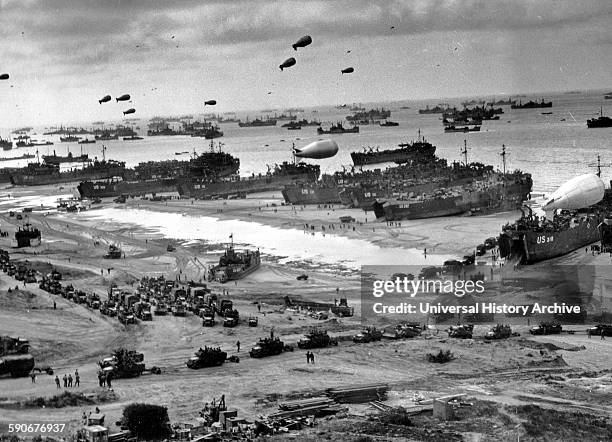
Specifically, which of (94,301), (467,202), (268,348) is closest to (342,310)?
(268,348)

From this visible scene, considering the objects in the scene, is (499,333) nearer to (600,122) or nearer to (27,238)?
(27,238)

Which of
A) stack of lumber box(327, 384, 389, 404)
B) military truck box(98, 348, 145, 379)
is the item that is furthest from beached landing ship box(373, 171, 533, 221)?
stack of lumber box(327, 384, 389, 404)

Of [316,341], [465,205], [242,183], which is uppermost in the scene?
[242,183]

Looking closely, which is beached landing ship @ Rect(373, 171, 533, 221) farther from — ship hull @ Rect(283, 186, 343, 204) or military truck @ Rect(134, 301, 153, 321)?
military truck @ Rect(134, 301, 153, 321)

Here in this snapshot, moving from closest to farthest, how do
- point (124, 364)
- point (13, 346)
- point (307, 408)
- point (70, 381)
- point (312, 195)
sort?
point (307, 408) → point (70, 381) → point (124, 364) → point (13, 346) → point (312, 195)

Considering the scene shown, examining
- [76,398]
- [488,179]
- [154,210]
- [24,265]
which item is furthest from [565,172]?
[76,398]

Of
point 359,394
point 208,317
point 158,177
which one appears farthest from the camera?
point 158,177
